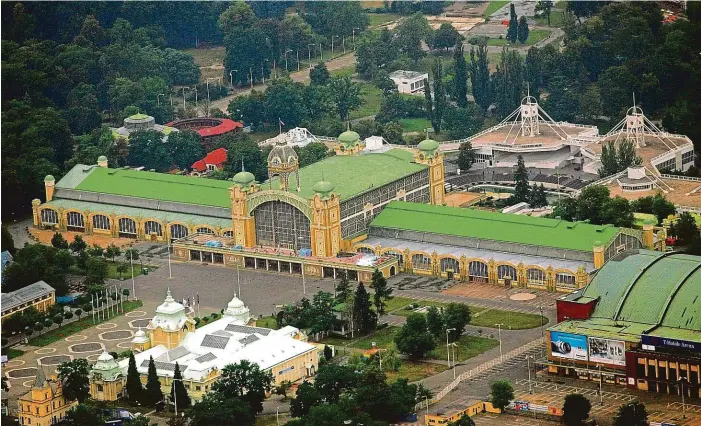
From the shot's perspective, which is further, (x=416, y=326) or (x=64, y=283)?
(x=64, y=283)

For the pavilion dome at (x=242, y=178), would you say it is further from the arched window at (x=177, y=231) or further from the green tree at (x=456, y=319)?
the green tree at (x=456, y=319)

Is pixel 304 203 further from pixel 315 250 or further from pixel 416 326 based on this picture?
pixel 416 326

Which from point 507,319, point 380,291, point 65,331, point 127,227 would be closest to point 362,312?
point 380,291

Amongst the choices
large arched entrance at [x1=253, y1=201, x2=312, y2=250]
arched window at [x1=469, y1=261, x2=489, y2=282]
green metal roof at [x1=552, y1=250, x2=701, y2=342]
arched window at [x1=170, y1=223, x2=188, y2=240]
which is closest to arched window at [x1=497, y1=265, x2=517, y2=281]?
arched window at [x1=469, y1=261, x2=489, y2=282]

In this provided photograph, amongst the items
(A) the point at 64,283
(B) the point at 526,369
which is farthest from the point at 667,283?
(A) the point at 64,283

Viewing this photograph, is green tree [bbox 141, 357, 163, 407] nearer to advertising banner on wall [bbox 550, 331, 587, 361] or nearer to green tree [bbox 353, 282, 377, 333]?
green tree [bbox 353, 282, 377, 333]
